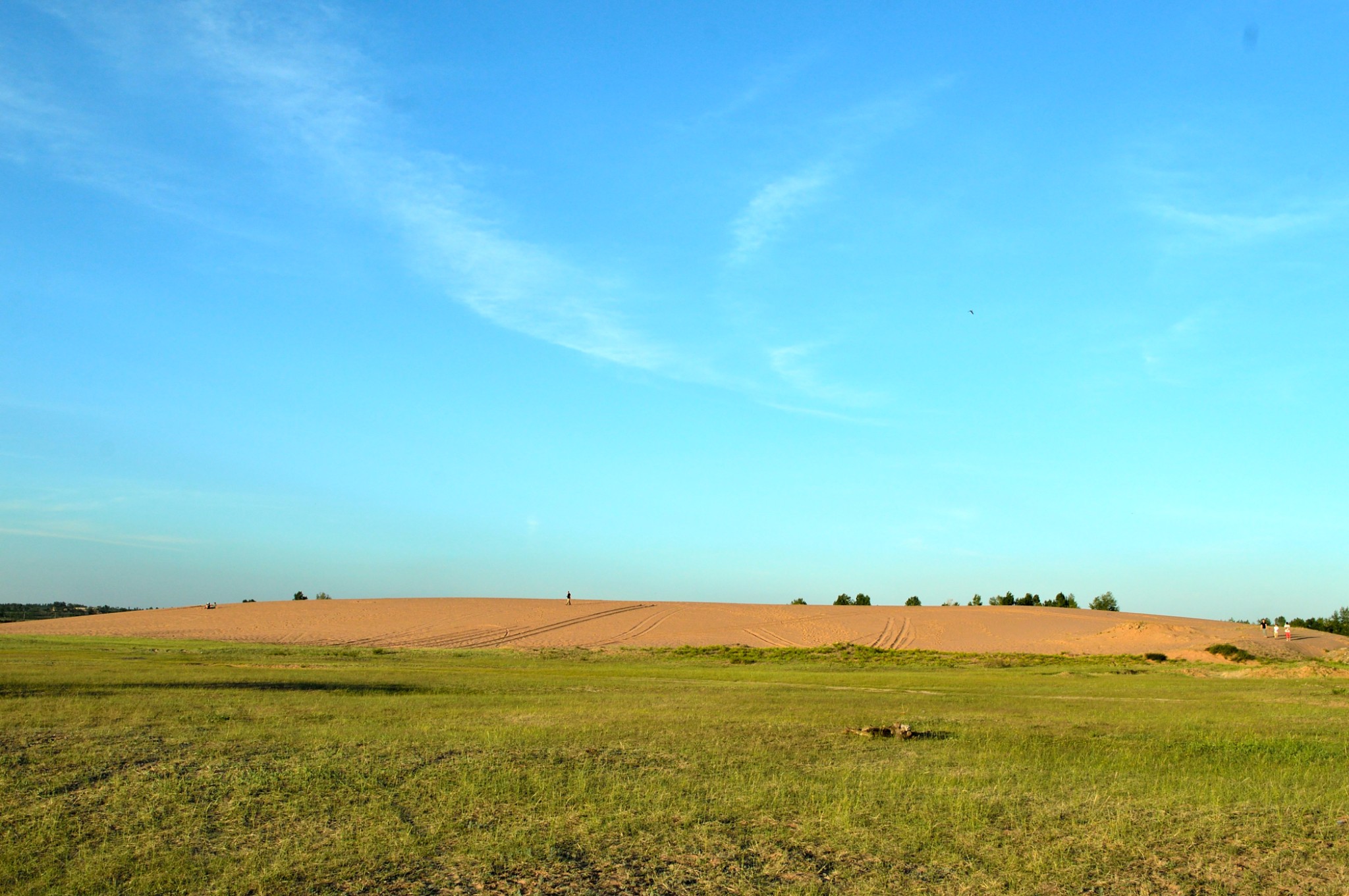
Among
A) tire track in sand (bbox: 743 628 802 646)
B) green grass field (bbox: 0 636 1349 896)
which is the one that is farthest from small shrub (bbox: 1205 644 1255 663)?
green grass field (bbox: 0 636 1349 896)

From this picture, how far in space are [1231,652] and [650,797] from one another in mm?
45315

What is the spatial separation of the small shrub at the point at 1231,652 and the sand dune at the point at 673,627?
70 centimetres

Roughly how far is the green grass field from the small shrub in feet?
91.5

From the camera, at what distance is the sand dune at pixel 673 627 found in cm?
5959

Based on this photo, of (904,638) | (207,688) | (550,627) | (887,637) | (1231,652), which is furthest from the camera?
(550,627)

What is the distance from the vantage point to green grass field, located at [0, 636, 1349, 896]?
7.59 m

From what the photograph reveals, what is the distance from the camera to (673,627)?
7219 centimetres

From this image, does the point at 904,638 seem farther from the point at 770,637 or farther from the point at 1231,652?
the point at 1231,652

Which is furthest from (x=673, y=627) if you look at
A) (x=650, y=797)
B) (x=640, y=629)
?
(x=650, y=797)

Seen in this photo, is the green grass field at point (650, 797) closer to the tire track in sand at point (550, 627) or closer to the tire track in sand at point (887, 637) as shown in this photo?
the tire track in sand at point (550, 627)

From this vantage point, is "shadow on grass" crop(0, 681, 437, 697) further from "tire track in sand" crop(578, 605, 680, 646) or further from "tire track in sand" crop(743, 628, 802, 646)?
"tire track in sand" crop(743, 628, 802, 646)

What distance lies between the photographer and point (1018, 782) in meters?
11.2

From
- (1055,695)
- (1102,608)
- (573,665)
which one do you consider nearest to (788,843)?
(1055,695)

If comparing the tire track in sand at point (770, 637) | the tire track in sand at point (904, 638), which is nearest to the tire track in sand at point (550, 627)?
the tire track in sand at point (770, 637)
